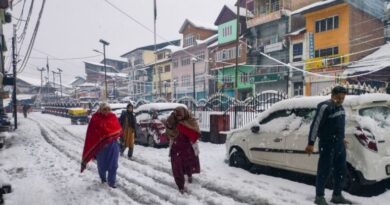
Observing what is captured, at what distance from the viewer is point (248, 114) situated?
13.8 metres

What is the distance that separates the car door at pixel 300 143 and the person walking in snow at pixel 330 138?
116 cm

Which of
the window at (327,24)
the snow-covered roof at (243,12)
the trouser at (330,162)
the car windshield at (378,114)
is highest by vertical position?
the snow-covered roof at (243,12)

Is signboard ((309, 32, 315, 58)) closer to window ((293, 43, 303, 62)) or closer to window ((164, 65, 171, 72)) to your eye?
window ((293, 43, 303, 62))

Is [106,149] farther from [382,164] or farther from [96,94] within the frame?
[96,94]

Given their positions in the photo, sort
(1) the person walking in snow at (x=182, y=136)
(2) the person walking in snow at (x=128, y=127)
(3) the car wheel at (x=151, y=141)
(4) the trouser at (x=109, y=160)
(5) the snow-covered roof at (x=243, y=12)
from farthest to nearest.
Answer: (5) the snow-covered roof at (x=243, y=12)
(3) the car wheel at (x=151, y=141)
(2) the person walking in snow at (x=128, y=127)
(4) the trouser at (x=109, y=160)
(1) the person walking in snow at (x=182, y=136)

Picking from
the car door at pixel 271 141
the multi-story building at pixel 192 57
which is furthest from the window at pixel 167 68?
the car door at pixel 271 141

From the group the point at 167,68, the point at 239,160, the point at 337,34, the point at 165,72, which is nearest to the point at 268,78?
the point at 337,34

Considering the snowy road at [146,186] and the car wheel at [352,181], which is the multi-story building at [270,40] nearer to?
the snowy road at [146,186]

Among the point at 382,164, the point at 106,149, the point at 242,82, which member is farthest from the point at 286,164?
the point at 242,82

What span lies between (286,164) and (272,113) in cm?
131

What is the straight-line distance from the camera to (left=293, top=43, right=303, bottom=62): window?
107 ft

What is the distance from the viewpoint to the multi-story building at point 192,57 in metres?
46.2

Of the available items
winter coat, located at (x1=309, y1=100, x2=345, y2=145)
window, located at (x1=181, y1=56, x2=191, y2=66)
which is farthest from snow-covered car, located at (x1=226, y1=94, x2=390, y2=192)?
window, located at (x1=181, y1=56, x2=191, y2=66)

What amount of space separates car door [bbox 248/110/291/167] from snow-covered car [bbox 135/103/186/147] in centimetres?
554
